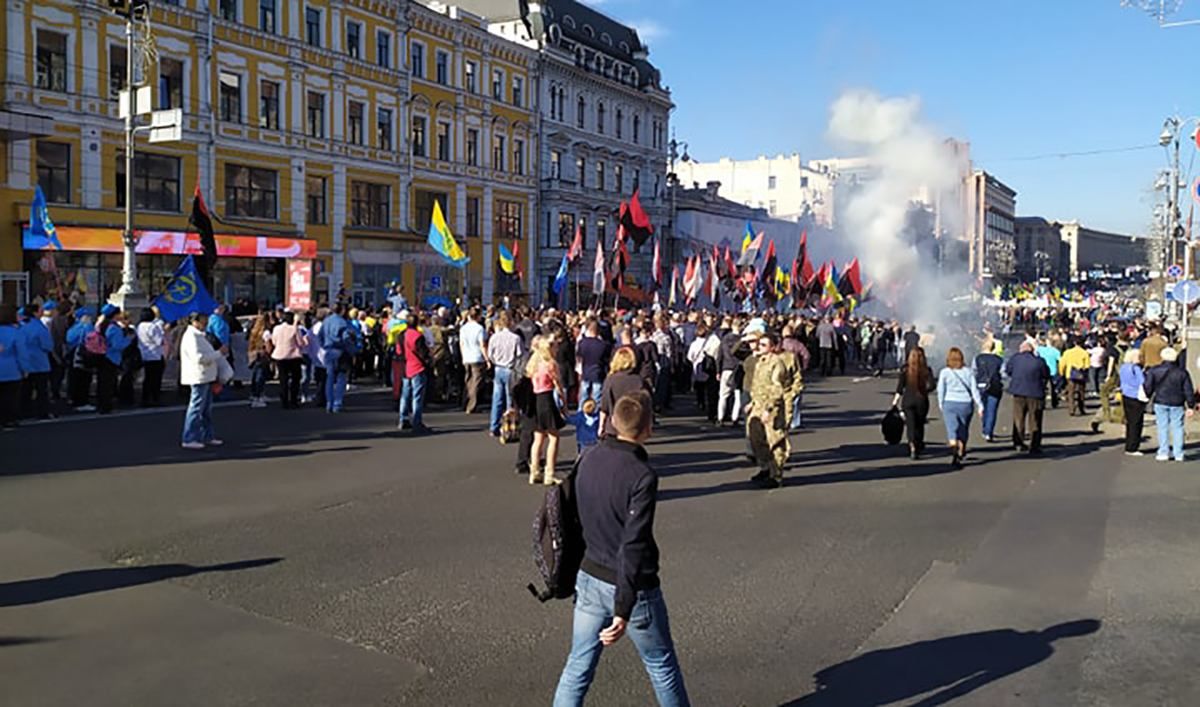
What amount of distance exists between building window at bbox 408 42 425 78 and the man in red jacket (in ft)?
108

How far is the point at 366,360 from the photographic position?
2258 cm

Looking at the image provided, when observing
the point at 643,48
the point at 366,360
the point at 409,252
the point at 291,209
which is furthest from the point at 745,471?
the point at 643,48

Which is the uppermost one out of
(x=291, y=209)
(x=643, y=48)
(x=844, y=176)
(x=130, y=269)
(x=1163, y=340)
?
(x=643, y=48)

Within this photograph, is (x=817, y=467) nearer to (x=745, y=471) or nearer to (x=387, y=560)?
(x=745, y=471)

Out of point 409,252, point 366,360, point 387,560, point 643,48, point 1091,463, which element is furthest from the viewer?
point 643,48

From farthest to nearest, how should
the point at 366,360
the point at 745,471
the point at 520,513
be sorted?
the point at 366,360
the point at 745,471
the point at 520,513

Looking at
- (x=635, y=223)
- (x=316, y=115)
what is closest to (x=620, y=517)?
(x=635, y=223)

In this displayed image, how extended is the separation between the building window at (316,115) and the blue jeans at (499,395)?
1121 inches

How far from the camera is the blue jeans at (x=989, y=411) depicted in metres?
15.7

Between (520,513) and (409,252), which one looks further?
(409,252)

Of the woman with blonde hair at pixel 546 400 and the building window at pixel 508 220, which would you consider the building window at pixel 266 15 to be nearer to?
the building window at pixel 508 220

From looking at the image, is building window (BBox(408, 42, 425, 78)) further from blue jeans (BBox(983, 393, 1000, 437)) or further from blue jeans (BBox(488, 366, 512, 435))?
blue jeans (BBox(983, 393, 1000, 437))

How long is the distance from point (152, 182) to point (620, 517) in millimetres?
33078

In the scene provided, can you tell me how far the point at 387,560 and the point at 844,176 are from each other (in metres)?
59.9
